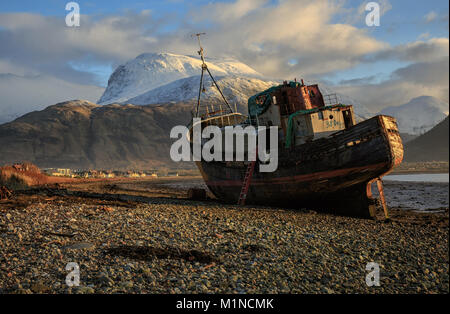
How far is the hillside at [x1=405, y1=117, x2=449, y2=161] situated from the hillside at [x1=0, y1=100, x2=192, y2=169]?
10726cm

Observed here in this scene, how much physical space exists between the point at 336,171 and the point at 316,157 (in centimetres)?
126

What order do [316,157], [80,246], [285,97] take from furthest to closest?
[285,97] < [316,157] < [80,246]

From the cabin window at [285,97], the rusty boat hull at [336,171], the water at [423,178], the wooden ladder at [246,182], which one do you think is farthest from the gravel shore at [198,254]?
the water at [423,178]

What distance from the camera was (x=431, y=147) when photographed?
158 metres

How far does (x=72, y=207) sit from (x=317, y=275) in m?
10.2

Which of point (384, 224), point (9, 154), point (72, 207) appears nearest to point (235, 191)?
point (384, 224)

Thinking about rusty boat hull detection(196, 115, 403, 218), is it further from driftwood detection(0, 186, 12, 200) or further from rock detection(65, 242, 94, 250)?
driftwood detection(0, 186, 12, 200)

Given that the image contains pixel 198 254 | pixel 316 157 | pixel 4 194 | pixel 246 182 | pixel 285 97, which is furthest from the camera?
pixel 285 97

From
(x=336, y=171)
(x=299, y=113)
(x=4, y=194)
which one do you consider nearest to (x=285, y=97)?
(x=299, y=113)

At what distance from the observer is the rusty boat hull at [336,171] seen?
55.6 ft

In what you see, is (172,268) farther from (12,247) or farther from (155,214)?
(155,214)

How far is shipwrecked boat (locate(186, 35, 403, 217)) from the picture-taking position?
17.1m

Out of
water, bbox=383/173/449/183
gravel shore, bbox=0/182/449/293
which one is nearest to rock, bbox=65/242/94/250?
gravel shore, bbox=0/182/449/293

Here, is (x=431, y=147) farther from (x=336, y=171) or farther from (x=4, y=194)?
(x=4, y=194)
